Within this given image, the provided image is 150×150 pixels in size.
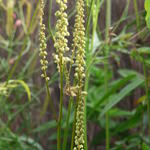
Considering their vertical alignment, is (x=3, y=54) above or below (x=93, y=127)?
above

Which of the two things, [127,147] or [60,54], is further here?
[127,147]

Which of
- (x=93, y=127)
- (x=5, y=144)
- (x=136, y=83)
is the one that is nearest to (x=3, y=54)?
(x=93, y=127)

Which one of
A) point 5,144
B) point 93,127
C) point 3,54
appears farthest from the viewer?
point 3,54

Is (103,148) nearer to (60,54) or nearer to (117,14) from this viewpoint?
(117,14)

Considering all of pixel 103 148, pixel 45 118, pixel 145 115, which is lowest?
pixel 103 148

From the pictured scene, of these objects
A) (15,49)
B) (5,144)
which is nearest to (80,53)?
(5,144)

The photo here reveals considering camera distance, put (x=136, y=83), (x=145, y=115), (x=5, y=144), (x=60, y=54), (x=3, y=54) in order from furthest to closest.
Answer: (x=3, y=54)
(x=5, y=144)
(x=145, y=115)
(x=136, y=83)
(x=60, y=54)

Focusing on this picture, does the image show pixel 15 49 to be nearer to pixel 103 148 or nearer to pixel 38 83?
pixel 38 83
